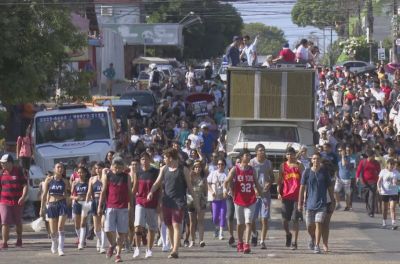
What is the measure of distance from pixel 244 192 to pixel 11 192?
432cm

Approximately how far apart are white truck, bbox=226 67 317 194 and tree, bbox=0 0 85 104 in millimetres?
4538

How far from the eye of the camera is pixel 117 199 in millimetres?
16938

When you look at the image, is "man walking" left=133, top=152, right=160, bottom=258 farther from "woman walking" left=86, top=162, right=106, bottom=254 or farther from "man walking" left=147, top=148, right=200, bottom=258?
"woman walking" left=86, top=162, right=106, bottom=254

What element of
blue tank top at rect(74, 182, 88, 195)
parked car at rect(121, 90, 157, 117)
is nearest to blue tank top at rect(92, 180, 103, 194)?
blue tank top at rect(74, 182, 88, 195)

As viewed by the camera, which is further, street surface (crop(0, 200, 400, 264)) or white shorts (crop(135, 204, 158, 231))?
white shorts (crop(135, 204, 158, 231))

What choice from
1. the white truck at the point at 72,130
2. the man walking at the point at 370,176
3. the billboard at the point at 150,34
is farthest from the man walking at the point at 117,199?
the billboard at the point at 150,34

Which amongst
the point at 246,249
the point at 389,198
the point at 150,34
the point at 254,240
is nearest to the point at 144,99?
the point at 389,198

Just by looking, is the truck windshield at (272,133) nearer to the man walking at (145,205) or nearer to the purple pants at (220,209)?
the purple pants at (220,209)

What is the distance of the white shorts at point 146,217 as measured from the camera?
17.3 m

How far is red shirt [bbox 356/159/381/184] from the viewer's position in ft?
85.9

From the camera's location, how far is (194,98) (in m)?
43.4

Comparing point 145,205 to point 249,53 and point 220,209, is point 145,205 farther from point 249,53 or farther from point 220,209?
point 249,53

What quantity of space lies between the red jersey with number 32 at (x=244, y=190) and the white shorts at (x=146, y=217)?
1.59 m

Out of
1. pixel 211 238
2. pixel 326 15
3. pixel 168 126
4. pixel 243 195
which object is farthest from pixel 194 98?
pixel 326 15
